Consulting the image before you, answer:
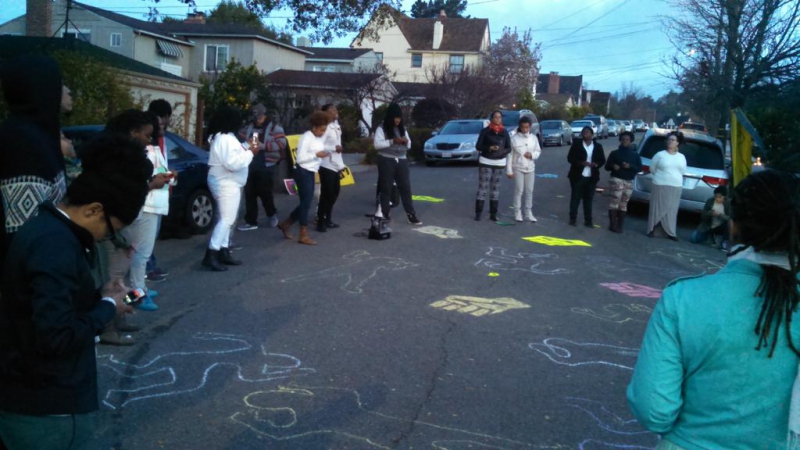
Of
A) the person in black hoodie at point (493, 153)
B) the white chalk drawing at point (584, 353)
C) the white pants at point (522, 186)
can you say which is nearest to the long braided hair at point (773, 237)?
the white chalk drawing at point (584, 353)

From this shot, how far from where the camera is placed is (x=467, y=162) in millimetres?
25000

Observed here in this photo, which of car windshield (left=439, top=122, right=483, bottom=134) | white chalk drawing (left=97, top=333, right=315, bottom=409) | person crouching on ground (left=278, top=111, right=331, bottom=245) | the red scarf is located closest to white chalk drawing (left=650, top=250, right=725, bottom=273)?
the red scarf

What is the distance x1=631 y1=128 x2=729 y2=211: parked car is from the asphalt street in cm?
335

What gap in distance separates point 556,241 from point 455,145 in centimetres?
1244

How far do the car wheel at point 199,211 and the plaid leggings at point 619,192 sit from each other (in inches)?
266

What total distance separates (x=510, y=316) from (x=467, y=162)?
59.4 feet

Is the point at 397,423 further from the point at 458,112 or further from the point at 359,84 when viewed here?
the point at 458,112

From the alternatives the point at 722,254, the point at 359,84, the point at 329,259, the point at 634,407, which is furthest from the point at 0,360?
the point at 359,84

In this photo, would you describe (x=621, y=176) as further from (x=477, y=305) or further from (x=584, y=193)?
(x=477, y=305)

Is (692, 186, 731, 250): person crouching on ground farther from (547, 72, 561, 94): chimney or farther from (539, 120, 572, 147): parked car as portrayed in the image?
(547, 72, 561, 94): chimney

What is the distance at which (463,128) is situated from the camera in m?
25.0

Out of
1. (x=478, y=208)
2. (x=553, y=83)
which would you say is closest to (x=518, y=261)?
(x=478, y=208)

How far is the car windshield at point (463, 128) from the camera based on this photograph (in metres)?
24.6

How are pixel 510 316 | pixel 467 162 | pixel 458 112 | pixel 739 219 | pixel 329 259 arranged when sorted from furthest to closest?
pixel 458 112 < pixel 467 162 < pixel 329 259 < pixel 510 316 < pixel 739 219
